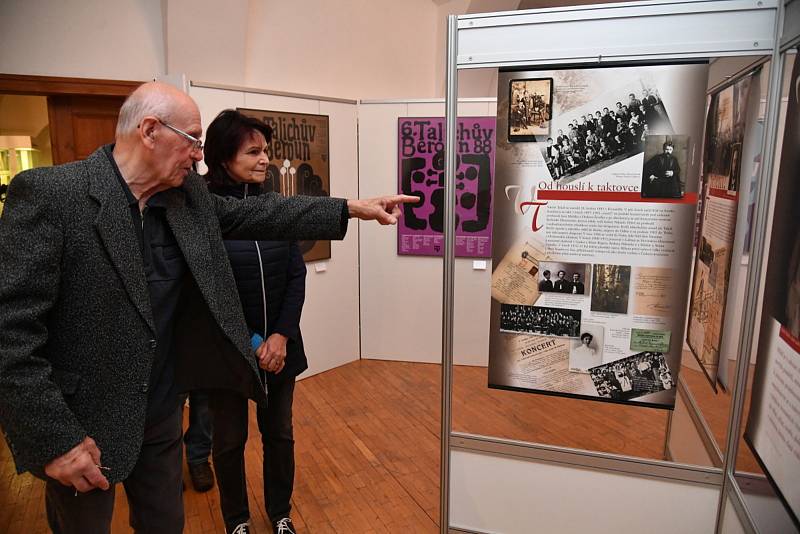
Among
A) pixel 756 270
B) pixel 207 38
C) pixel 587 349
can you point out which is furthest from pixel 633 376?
pixel 207 38

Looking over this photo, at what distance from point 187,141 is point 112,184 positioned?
0.72 ft

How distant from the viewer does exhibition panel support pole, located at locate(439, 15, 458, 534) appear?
170cm

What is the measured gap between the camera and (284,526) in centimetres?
230

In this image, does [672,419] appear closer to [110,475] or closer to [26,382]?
[110,475]

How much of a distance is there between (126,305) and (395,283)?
3.29 m

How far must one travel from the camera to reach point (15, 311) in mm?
1231

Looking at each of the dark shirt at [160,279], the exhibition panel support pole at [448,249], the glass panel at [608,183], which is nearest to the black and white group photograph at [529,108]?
the glass panel at [608,183]

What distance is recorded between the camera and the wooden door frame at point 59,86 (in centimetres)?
A: 374

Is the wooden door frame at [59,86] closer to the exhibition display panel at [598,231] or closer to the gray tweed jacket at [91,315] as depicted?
the gray tweed jacket at [91,315]

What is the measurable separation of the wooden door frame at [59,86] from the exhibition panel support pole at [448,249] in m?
3.19

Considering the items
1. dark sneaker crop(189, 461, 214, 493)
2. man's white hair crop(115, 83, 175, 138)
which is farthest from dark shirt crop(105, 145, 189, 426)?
dark sneaker crop(189, 461, 214, 493)

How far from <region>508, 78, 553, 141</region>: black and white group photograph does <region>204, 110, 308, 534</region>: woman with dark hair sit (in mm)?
965

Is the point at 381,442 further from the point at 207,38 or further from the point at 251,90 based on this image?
the point at 207,38

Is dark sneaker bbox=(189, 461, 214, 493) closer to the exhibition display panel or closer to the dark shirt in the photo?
the dark shirt
